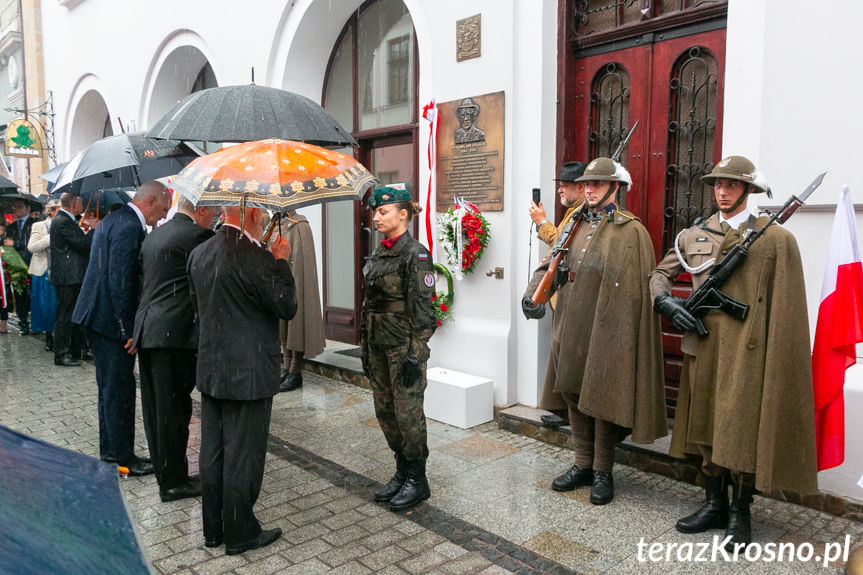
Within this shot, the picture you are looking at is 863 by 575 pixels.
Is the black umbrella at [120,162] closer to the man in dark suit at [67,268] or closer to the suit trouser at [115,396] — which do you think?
the suit trouser at [115,396]

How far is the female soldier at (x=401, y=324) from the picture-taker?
390 cm

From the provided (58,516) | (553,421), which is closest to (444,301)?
(553,421)

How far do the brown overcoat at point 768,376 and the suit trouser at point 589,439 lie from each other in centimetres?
80

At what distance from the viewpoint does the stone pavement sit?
3361mm

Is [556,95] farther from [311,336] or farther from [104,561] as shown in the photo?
[104,561]

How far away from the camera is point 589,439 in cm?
434

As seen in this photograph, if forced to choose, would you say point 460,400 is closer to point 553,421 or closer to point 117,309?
point 553,421

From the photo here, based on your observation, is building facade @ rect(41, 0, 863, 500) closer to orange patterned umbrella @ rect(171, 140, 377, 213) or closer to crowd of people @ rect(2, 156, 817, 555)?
crowd of people @ rect(2, 156, 817, 555)

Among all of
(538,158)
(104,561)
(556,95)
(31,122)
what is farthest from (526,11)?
(31,122)

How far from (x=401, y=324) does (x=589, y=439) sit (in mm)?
1482

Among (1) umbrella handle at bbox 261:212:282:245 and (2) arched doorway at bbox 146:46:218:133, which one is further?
(2) arched doorway at bbox 146:46:218:133

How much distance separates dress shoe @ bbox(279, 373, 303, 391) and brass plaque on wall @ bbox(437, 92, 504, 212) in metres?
2.31

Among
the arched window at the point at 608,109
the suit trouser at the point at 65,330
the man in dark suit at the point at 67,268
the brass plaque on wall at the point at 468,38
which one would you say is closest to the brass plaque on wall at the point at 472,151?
the brass plaque on wall at the point at 468,38

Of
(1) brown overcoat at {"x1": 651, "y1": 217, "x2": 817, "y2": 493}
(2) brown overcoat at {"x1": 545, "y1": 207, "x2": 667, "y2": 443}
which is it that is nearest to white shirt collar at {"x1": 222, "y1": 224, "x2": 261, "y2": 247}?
(2) brown overcoat at {"x1": 545, "y1": 207, "x2": 667, "y2": 443}
